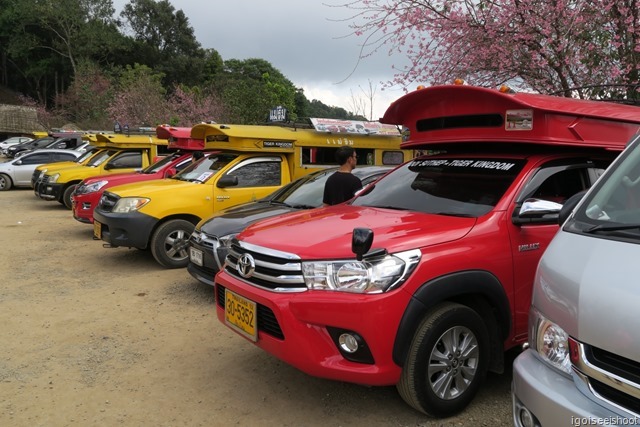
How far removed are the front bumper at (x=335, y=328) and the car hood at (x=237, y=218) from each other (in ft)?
7.89

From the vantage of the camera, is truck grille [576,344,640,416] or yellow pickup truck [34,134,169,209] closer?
truck grille [576,344,640,416]

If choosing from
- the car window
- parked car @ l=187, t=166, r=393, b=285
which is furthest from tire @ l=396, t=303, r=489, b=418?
the car window

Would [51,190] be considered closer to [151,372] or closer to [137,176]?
[137,176]

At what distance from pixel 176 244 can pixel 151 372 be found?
129 inches

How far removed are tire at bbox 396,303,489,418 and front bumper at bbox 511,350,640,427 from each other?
0.68 meters

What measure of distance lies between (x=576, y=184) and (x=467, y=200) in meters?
0.95

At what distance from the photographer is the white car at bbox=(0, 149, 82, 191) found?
694 inches

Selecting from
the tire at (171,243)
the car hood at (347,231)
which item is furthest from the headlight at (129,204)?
the car hood at (347,231)

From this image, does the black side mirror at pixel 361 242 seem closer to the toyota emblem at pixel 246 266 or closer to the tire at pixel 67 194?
the toyota emblem at pixel 246 266

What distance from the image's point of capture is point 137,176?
9.29 m

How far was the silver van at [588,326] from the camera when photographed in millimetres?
1651

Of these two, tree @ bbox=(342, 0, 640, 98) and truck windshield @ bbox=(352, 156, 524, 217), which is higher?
tree @ bbox=(342, 0, 640, 98)

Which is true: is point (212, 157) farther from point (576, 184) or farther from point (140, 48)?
point (140, 48)

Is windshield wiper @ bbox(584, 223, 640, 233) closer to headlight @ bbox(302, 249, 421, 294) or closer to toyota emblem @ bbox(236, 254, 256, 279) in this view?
headlight @ bbox(302, 249, 421, 294)
